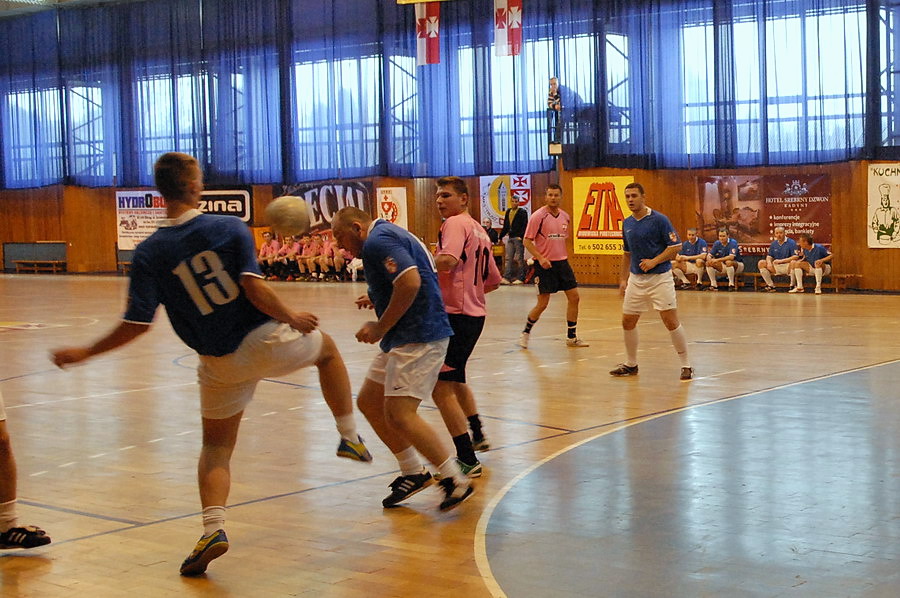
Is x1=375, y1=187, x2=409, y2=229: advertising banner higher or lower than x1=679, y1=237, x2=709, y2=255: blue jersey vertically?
higher

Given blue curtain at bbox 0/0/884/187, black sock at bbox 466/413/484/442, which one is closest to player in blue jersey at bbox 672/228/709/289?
blue curtain at bbox 0/0/884/187

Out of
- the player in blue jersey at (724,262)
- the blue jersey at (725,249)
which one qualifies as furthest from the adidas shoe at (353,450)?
the blue jersey at (725,249)

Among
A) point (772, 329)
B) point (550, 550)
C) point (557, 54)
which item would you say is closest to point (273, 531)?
Answer: point (550, 550)

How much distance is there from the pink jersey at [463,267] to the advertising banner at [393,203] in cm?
2291

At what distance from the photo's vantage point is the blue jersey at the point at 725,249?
79.9 feet

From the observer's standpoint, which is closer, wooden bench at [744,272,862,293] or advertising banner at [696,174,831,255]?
wooden bench at [744,272,862,293]

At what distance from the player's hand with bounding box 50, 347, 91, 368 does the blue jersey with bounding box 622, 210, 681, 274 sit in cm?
677

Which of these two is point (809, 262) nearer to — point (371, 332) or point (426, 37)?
point (426, 37)

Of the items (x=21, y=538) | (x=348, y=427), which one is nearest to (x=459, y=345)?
(x=348, y=427)

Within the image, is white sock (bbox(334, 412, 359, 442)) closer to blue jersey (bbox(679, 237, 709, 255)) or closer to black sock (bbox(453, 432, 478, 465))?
black sock (bbox(453, 432, 478, 465))

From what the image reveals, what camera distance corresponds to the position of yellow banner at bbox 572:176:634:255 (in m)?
26.2

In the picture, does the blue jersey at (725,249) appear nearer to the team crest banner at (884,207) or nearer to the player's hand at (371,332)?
the team crest banner at (884,207)

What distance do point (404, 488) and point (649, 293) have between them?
17.9 ft

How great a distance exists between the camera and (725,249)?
2450cm
